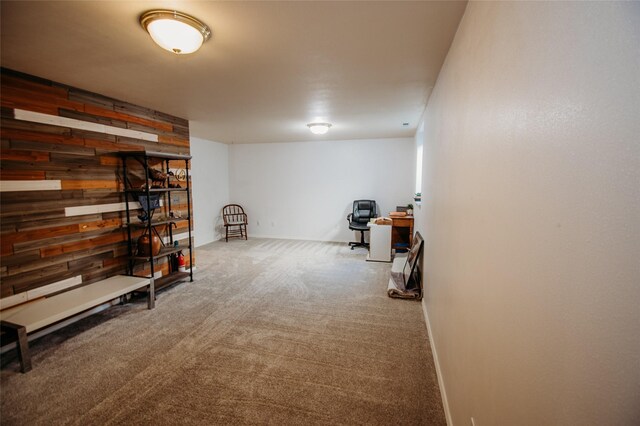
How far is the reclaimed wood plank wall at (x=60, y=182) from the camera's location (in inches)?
98.9

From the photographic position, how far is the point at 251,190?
752 cm

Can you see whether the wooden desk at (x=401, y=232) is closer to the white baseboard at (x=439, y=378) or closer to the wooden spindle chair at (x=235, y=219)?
the white baseboard at (x=439, y=378)

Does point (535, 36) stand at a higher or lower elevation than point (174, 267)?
higher

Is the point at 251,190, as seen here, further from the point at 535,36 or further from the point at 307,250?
the point at 535,36

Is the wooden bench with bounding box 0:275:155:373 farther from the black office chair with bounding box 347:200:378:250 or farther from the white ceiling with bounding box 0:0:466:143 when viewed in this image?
the black office chair with bounding box 347:200:378:250

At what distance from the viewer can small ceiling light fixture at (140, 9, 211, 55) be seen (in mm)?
1636

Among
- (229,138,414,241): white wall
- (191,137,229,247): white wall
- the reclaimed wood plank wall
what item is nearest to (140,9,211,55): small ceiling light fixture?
the reclaimed wood plank wall

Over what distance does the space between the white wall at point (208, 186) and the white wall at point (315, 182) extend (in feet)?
1.02

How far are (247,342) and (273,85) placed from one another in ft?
8.07

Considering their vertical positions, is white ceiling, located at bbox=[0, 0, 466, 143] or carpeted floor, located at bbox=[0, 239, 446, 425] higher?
white ceiling, located at bbox=[0, 0, 466, 143]

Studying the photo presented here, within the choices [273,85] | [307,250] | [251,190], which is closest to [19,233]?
[273,85]

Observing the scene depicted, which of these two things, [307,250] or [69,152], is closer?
[69,152]

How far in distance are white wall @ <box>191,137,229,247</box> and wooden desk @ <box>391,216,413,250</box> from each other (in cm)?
424

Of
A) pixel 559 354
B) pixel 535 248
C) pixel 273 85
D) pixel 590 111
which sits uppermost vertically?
pixel 273 85
